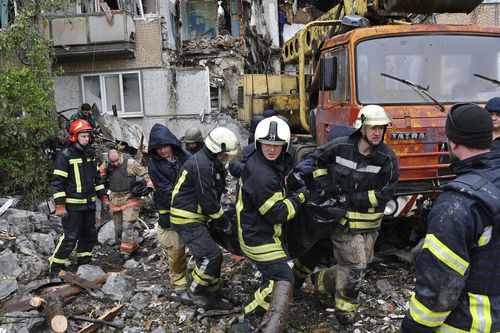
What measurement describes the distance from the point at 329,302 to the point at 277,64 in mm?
15120

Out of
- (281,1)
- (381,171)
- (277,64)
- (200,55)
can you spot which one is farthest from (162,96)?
(381,171)

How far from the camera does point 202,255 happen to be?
4277 mm

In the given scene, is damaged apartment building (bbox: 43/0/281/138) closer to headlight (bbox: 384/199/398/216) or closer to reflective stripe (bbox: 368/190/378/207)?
headlight (bbox: 384/199/398/216)

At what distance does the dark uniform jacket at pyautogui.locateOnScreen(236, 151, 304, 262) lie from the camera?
3.52 meters

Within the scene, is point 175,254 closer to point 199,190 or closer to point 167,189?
point 167,189

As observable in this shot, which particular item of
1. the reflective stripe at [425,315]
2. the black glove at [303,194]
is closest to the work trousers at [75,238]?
the black glove at [303,194]

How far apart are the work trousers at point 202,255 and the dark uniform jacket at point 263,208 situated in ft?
1.90

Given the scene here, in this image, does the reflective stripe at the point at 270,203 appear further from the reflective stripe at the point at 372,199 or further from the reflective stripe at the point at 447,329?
the reflective stripe at the point at 447,329

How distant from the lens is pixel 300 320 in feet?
14.0

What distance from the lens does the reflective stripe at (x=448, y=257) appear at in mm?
1909

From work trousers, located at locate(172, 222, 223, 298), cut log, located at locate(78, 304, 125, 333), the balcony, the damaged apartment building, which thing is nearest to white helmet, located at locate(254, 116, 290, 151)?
work trousers, located at locate(172, 222, 223, 298)

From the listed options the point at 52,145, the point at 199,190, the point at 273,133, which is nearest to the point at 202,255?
the point at 199,190

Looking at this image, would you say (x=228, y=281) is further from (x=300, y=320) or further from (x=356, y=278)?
(x=356, y=278)

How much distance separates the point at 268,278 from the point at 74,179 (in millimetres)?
2897
